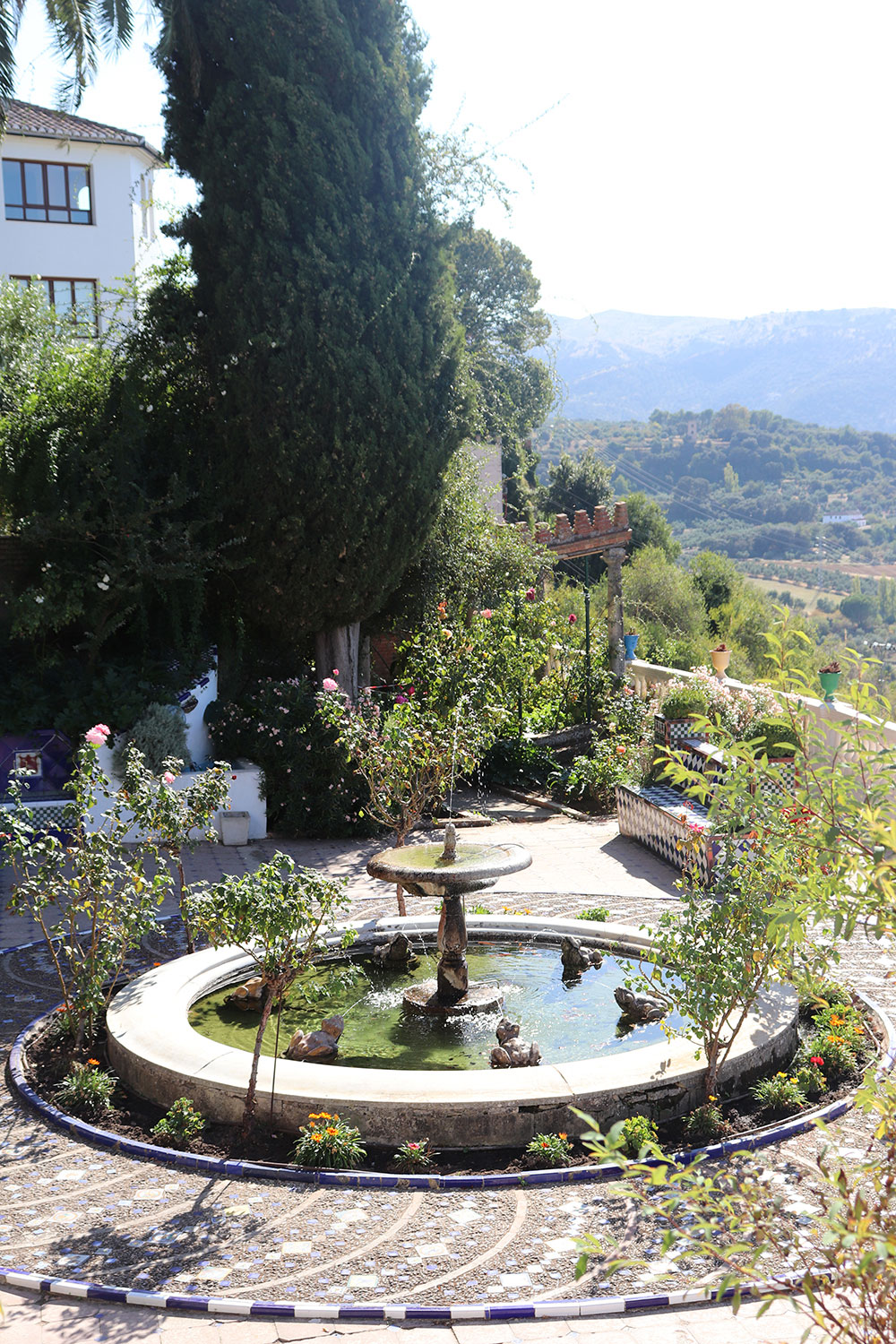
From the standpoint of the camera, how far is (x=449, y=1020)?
5.88m

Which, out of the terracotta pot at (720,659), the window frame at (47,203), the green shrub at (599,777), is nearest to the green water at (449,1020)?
the green shrub at (599,777)

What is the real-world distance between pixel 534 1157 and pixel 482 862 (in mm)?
2083

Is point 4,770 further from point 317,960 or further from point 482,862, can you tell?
point 482,862

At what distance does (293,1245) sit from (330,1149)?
24.8 inches

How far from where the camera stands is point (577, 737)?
530 inches

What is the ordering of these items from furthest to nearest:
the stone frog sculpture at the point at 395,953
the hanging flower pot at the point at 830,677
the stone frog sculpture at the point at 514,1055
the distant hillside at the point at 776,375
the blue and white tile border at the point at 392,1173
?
the distant hillside at the point at 776,375 → the hanging flower pot at the point at 830,677 → the stone frog sculpture at the point at 395,953 → the stone frog sculpture at the point at 514,1055 → the blue and white tile border at the point at 392,1173

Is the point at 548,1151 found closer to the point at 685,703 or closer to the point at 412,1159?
the point at 412,1159

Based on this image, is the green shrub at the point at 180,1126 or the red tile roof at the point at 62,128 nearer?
the green shrub at the point at 180,1126

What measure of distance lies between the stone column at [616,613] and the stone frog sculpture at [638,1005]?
8866 millimetres

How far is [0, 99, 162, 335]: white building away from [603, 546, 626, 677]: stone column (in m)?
14.3

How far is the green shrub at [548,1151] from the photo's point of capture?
165 inches

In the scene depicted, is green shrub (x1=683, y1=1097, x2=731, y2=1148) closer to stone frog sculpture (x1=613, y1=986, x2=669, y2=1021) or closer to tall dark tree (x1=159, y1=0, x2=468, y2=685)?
stone frog sculpture (x1=613, y1=986, x2=669, y2=1021)

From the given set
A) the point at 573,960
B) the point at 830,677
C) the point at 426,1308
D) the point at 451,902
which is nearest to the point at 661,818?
the point at 830,677

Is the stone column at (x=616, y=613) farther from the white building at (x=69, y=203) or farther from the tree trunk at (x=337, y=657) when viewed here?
the white building at (x=69, y=203)
